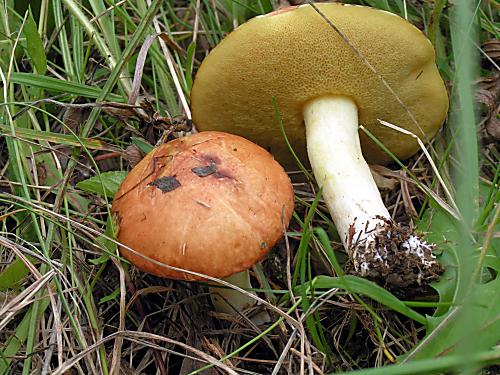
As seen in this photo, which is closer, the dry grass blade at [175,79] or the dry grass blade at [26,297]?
the dry grass blade at [26,297]

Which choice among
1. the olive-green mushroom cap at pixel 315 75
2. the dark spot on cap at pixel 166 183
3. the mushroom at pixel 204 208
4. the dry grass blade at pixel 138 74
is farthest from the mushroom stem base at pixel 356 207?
the dry grass blade at pixel 138 74

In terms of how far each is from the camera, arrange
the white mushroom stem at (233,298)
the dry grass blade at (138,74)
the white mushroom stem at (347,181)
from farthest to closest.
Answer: the dry grass blade at (138,74) → the white mushroom stem at (233,298) → the white mushroom stem at (347,181)

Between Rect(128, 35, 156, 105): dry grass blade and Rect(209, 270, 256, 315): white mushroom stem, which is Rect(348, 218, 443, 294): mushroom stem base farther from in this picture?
Rect(128, 35, 156, 105): dry grass blade

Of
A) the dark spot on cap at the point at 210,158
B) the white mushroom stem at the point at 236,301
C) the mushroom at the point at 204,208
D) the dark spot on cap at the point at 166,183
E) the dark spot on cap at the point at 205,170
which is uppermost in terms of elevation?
the dark spot on cap at the point at 210,158

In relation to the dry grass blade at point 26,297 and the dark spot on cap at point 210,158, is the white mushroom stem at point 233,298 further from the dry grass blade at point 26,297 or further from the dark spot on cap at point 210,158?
the dry grass blade at point 26,297

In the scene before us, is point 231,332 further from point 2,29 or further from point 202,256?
point 2,29

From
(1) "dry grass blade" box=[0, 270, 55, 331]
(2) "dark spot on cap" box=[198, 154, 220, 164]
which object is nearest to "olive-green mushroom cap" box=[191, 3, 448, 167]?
(2) "dark spot on cap" box=[198, 154, 220, 164]

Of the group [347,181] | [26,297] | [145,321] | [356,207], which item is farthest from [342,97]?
[26,297]
